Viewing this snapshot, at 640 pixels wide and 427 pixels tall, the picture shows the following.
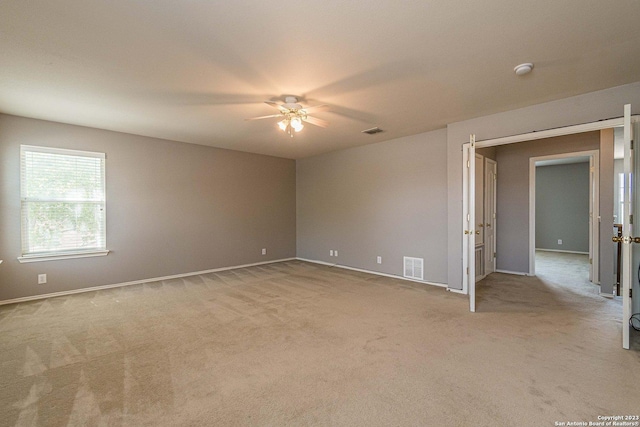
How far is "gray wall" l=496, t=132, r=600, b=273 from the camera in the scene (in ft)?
17.8

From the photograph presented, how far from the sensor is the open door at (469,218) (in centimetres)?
353

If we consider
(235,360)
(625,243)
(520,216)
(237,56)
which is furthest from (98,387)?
(520,216)

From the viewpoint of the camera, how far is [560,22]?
6.63 feet

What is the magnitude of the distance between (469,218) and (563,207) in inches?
266

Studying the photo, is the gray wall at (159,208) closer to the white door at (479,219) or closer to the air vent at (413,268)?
the air vent at (413,268)

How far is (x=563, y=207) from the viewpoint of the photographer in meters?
8.19

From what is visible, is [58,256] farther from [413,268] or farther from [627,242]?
[627,242]

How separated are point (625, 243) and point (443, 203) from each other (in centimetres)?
232

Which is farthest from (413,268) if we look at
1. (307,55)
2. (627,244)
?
(307,55)

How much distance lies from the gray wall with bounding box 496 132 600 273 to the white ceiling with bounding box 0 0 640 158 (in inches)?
91.3

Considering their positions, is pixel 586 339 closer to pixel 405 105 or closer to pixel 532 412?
pixel 532 412

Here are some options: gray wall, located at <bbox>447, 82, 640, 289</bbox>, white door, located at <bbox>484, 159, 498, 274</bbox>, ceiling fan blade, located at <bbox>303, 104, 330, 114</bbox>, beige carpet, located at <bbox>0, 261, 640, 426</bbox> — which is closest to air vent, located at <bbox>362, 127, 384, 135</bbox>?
gray wall, located at <bbox>447, 82, 640, 289</bbox>

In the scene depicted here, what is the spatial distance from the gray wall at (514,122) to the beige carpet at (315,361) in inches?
37.9

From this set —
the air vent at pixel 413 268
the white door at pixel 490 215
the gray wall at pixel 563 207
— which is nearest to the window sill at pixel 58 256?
the air vent at pixel 413 268
